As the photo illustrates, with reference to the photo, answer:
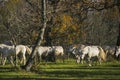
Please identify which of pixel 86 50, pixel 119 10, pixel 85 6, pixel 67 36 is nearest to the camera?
pixel 86 50

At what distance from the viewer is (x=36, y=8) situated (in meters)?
30.5

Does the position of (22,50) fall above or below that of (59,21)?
below

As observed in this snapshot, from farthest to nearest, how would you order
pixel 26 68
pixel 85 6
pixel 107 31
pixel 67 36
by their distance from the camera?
pixel 107 31 < pixel 67 36 < pixel 85 6 < pixel 26 68

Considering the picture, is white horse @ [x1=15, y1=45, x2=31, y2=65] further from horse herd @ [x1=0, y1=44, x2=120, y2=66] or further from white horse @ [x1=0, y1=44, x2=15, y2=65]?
white horse @ [x1=0, y1=44, x2=15, y2=65]

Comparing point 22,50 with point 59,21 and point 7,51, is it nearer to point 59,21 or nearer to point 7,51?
point 7,51

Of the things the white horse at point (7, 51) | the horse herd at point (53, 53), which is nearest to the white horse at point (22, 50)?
the horse herd at point (53, 53)

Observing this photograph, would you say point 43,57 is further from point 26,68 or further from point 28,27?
point 26,68

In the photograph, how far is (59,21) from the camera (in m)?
50.1

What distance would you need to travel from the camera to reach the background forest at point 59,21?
104 feet

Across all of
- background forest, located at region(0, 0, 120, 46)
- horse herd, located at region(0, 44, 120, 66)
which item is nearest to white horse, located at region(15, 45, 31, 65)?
horse herd, located at region(0, 44, 120, 66)

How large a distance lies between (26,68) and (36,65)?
4.59 ft

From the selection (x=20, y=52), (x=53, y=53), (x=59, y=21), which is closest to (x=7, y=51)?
(x=20, y=52)

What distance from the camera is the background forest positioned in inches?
1251

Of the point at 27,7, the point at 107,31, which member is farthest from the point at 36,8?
the point at 107,31
